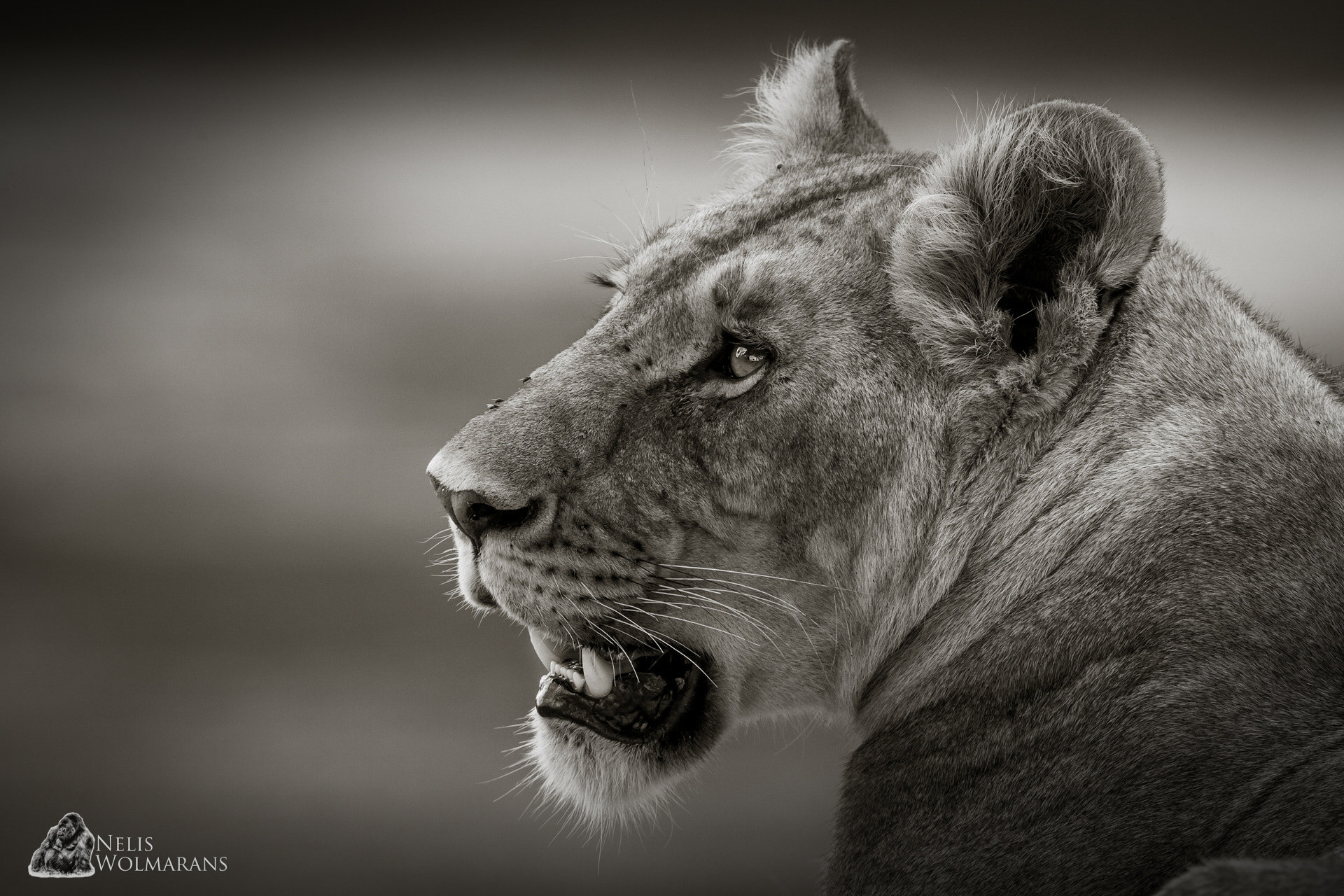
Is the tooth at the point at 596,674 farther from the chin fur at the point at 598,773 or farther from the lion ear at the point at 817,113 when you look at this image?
the lion ear at the point at 817,113

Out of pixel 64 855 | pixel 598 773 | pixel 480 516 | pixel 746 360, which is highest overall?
pixel 746 360

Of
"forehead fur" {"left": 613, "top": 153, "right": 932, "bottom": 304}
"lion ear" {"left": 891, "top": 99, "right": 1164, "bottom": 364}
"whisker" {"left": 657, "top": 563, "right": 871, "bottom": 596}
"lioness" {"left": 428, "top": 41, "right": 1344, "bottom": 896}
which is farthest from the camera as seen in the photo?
"forehead fur" {"left": 613, "top": 153, "right": 932, "bottom": 304}

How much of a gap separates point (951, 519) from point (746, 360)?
1.66 feet

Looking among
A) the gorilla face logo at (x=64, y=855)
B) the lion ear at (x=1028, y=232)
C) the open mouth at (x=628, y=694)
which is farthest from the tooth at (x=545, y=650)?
the gorilla face logo at (x=64, y=855)

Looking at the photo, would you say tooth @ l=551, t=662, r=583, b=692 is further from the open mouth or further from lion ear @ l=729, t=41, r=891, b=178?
lion ear @ l=729, t=41, r=891, b=178

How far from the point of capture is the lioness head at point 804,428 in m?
2.16

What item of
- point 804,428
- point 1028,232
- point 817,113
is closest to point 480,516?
point 804,428

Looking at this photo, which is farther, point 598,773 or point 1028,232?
point 598,773

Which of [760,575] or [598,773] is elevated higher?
[760,575]

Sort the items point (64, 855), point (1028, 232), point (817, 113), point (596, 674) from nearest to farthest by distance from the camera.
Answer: point (1028, 232)
point (596, 674)
point (817, 113)
point (64, 855)

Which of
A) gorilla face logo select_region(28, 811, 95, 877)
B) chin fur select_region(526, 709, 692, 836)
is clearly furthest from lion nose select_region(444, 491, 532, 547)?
gorilla face logo select_region(28, 811, 95, 877)

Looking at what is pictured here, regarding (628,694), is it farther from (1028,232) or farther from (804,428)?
(1028,232)

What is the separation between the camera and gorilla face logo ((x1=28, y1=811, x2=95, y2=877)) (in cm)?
362

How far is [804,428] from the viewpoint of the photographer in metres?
2.22
